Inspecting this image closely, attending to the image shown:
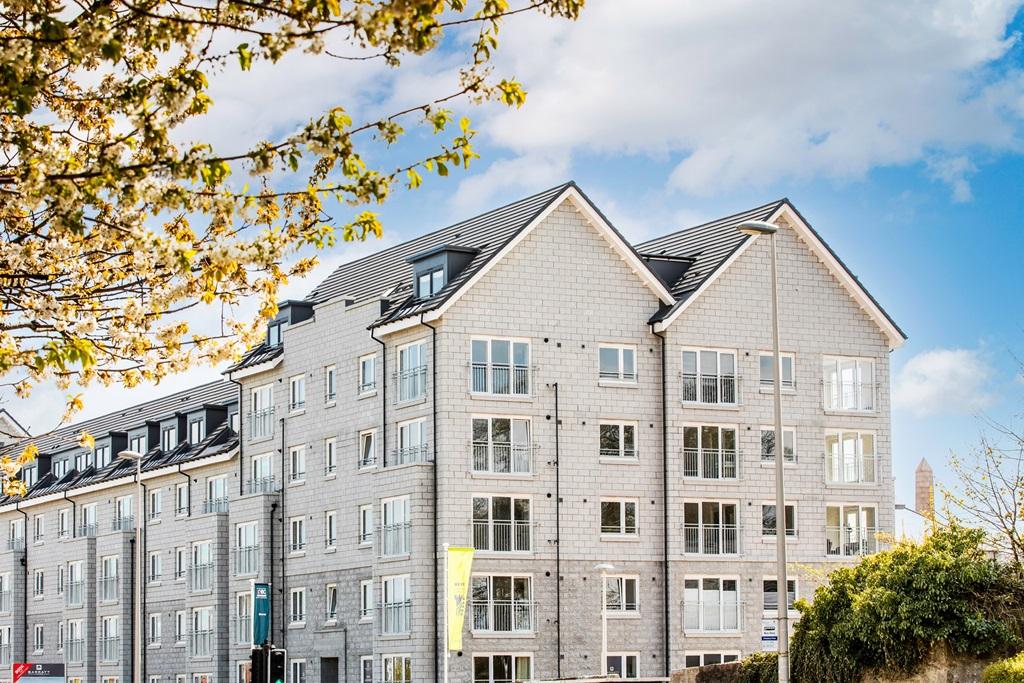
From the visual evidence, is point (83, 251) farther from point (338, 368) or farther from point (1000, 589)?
point (338, 368)

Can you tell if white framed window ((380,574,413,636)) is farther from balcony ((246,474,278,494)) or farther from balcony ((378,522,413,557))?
balcony ((246,474,278,494))

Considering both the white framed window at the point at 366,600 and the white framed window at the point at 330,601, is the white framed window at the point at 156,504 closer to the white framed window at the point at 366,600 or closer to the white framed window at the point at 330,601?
the white framed window at the point at 330,601

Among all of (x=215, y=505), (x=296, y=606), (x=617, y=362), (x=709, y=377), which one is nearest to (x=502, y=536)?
(x=617, y=362)

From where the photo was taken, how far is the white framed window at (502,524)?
5047 centimetres

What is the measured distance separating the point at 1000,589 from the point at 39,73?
85.0ft

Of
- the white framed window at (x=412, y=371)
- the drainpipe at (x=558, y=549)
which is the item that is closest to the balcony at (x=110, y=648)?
the white framed window at (x=412, y=371)

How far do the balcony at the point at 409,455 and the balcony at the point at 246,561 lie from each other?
8.89 metres

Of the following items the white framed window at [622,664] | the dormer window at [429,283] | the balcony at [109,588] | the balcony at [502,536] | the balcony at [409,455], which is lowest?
the white framed window at [622,664]

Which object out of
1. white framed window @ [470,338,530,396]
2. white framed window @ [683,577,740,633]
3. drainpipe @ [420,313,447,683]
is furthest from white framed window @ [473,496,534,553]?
white framed window @ [683,577,740,633]

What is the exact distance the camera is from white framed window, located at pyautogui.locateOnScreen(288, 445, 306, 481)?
5747 cm

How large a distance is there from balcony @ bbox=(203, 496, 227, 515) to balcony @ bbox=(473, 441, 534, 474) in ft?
53.1

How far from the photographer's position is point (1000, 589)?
34000 millimetres

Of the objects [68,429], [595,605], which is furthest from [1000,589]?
[68,429]

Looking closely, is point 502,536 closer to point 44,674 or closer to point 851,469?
point 851,469
